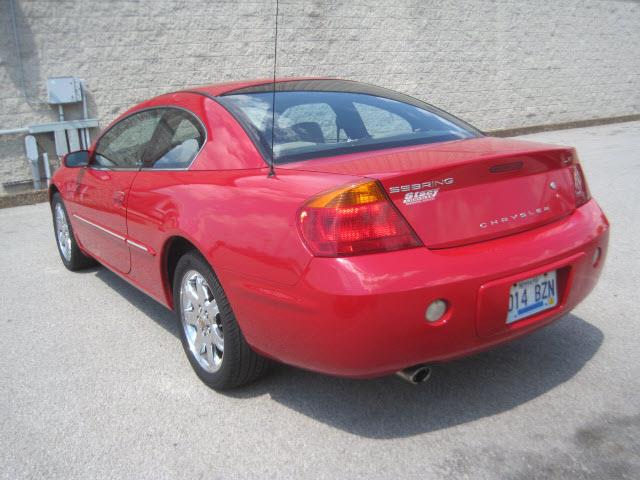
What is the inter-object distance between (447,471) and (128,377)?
1.75 meters

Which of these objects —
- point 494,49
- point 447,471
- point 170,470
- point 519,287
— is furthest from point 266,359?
point 494,49

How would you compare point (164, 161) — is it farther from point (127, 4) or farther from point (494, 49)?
point (494, 49)

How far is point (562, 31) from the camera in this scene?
611 inches

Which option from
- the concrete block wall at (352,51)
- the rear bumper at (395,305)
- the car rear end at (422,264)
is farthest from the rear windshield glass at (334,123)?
the concrete block wall at (352,51)

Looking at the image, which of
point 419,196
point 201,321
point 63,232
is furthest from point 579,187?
point 63,232

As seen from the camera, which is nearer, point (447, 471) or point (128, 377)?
point (447, 471)

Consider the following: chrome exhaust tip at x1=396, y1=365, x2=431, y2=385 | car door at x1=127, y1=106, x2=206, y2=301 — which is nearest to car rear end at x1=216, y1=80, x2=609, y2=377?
chrome exhaust tip at x1=396, y1=365, x2=431, y2=385

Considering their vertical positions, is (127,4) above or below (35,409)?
above

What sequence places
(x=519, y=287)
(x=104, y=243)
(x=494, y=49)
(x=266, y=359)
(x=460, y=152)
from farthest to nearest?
(x=494, y=49)
(x=104, y=243)
(x=266, y=359)
(x=460, y=152)
(x=519, y=287)

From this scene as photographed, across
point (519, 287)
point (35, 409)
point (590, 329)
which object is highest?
point (519, 287)

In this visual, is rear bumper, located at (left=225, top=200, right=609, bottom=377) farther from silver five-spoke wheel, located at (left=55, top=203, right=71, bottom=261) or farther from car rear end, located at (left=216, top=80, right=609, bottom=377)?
silver five-spoke wheel, located at (left=55, top=203, right=71, bottom=261)

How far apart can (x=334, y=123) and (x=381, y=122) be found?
9.6 inches

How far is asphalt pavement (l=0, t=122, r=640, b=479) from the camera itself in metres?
2.46

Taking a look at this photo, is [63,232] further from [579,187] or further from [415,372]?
[579,187]
